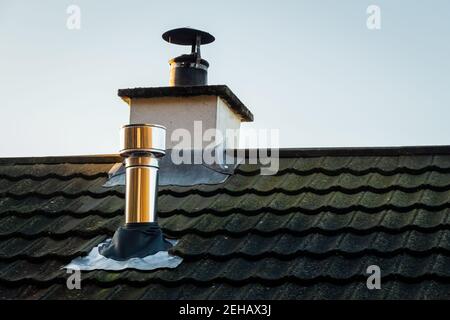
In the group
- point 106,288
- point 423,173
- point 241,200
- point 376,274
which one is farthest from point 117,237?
point 423,173

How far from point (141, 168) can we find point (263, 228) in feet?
3.14

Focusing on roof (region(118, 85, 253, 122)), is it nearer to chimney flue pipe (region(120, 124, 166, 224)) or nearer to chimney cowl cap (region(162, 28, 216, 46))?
chimney cowl cap (region(162, 28, 216, 46))

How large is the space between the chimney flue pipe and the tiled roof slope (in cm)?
32

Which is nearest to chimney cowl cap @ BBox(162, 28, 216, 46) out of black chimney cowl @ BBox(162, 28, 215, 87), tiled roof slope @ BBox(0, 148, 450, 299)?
black chimney cowl @ BBox(162, 28, 215, 87)

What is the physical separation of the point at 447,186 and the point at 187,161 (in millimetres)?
2125

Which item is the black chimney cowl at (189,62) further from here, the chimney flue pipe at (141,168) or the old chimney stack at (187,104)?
the chimney flue pipe at (141,168)

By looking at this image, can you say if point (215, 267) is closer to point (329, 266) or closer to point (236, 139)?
point (329, 266)

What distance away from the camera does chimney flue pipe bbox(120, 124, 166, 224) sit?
281 inches

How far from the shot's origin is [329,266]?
21.4 feet

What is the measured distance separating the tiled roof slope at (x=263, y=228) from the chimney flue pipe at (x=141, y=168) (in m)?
0.32

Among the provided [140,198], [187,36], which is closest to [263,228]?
[140,198]

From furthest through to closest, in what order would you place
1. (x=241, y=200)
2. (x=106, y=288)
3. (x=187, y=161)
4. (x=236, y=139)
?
(x=236, y=139) → (x=187, y=161) → (x=241, y=200) → (x=106, y=288)

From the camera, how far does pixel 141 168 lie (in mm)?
7258

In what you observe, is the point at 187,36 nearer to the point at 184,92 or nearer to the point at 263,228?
the point at 184,92
